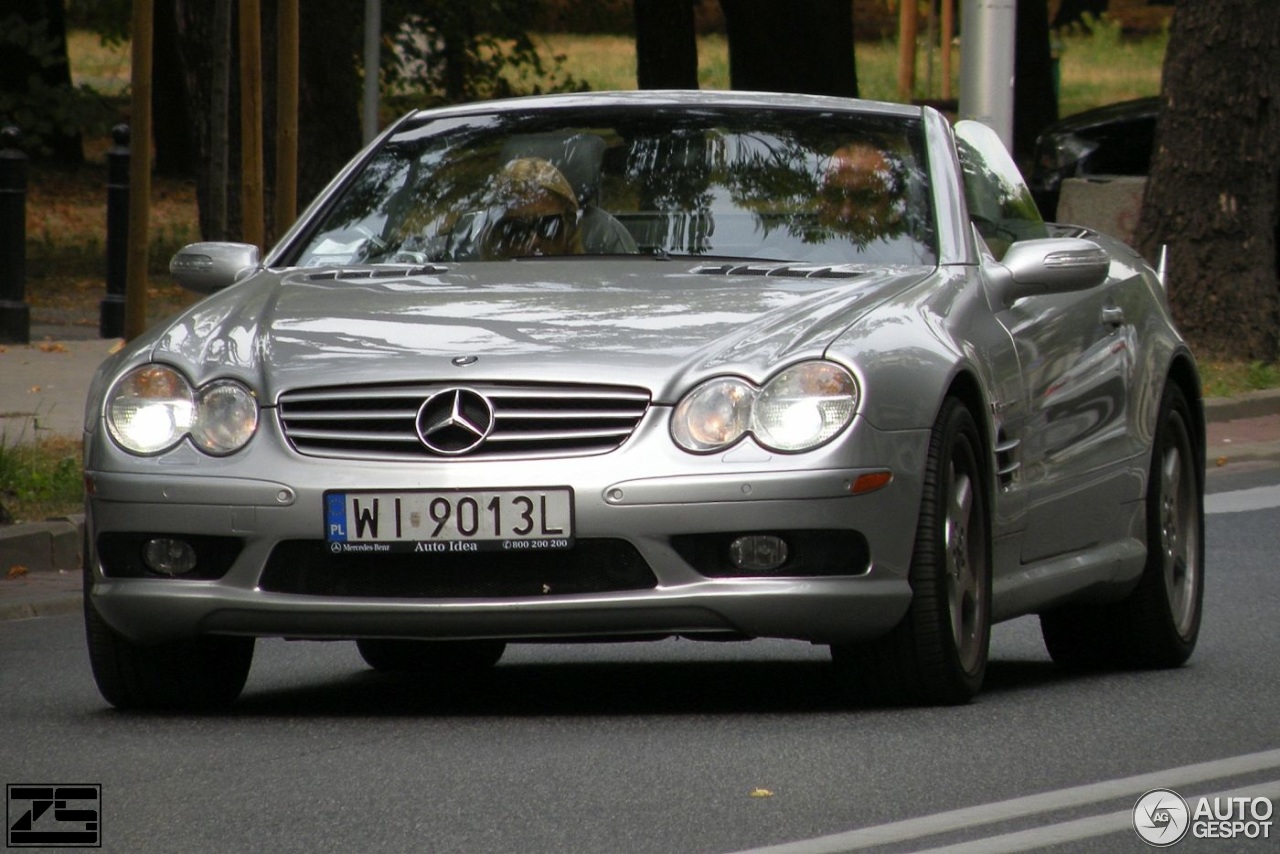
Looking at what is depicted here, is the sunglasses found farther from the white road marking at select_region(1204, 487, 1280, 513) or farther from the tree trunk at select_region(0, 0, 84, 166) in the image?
the tree trunk at select_region(0, 0, 84, 166)

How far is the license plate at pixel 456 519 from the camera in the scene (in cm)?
611

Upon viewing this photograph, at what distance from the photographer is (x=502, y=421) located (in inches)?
244

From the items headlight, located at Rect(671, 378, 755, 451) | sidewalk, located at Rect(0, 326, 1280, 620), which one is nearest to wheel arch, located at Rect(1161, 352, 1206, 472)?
headlight, located at Rect(671, 378, 755, 451)

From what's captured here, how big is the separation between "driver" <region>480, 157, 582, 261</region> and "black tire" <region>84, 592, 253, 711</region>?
1204mm

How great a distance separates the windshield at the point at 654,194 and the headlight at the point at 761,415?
3.10 ft

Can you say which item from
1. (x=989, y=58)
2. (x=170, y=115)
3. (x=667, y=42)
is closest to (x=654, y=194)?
(x=989, y=58)

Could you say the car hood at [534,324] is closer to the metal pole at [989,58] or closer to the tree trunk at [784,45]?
the metal pole at [989,58]

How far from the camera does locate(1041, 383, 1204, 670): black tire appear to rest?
776 centimetres

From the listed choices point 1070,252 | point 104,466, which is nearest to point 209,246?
point 104,466

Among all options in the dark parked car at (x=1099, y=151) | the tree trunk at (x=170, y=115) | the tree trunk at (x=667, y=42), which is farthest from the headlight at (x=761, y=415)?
the tree trunk at (x=170, y=115)

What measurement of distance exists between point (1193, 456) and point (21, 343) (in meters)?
11.8

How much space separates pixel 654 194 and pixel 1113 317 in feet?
4.32

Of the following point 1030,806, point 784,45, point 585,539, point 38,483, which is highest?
point 585,539

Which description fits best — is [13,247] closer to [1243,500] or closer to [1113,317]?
[1243,500]
